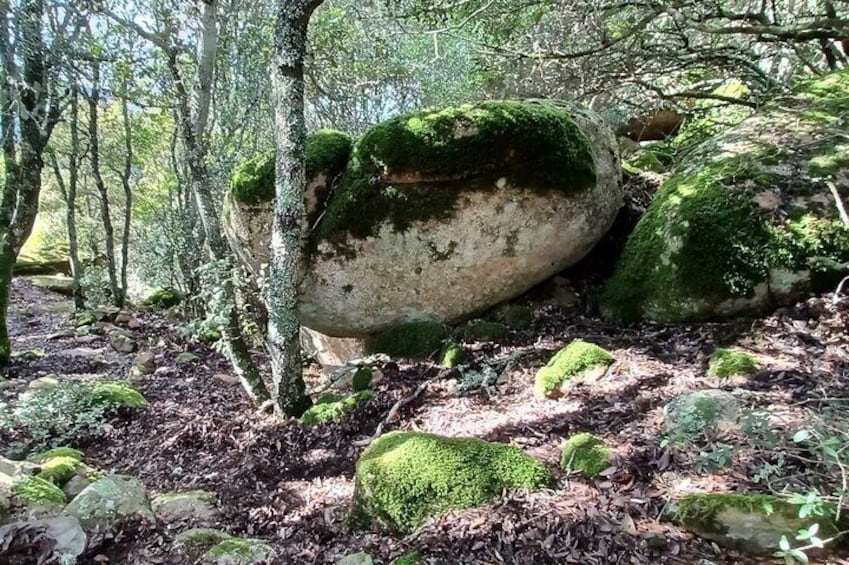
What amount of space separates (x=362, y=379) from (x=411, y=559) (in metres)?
3.20

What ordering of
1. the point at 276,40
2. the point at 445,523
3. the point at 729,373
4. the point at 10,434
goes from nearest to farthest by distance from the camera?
the point at 445,523, the point at 729,373, the point at 276,40, the point at 10,434

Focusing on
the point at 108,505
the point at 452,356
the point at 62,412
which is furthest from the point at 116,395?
the point at 452,356

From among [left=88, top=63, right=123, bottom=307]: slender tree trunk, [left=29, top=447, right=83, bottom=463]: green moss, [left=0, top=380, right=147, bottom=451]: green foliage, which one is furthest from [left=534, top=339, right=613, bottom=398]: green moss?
[left=88, top=63, right=123, bottom=307]: slender tree trunk

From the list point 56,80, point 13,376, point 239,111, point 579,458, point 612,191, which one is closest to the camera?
point 579,458

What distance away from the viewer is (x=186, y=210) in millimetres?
14047

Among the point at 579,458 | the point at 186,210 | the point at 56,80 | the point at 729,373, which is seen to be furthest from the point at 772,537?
the point at 186,210

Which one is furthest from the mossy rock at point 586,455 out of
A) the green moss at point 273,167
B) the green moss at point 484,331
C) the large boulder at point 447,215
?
the green moss at point 273,167

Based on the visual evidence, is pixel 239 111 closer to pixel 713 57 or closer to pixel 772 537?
pixel 713 57

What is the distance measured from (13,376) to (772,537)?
905cm

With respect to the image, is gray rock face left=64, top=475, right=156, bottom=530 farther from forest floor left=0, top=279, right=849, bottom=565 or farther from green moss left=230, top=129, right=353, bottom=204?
green moss left=230, top=129, right=353, bottom=204

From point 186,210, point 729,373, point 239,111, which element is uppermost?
point 239,111

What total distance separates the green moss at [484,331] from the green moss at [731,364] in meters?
2.33

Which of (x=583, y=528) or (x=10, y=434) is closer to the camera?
(x=583, y=528)

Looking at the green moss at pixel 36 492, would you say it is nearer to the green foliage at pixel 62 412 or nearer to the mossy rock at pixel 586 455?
the green foliage at pixel 62 412
